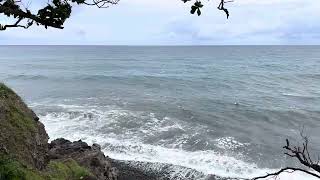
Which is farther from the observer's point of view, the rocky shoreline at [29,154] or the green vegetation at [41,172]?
the rocky shoreline at [29,154]

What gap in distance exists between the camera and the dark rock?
74.8 ft

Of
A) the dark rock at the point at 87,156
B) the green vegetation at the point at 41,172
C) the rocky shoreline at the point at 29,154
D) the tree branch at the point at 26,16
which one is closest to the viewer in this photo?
the tree branch at the point at 26,16

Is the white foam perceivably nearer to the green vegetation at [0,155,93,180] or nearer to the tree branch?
the green vegetation at [0,155,93,180]

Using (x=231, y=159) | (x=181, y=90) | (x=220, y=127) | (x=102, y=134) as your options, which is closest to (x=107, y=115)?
(x=102, y=134)

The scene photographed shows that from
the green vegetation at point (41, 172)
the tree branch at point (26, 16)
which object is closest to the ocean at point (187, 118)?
the green vegetation at point (41, 172)

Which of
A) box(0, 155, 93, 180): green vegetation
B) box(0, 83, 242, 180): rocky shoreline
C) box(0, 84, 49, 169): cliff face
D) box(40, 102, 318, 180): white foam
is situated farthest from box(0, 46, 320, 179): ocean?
box(0, 84, 49, 169): cliff face

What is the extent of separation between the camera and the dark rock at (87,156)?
22812mm

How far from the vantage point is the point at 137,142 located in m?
36.3

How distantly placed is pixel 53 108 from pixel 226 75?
49.4m

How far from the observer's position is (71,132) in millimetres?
38125

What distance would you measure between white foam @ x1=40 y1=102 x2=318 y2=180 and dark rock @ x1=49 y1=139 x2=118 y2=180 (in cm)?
632

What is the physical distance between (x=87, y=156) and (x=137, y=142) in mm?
12711

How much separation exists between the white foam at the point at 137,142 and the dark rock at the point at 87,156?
632 cm

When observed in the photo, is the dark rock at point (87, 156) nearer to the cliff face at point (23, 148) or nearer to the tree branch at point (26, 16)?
the cliff face at point (23, 148)
